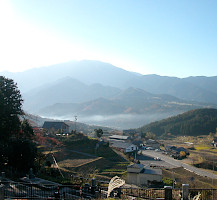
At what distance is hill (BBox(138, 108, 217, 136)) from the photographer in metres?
99.7

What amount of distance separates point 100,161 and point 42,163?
1397 centimetres

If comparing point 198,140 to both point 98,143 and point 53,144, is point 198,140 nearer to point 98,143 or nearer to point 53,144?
point 98,143

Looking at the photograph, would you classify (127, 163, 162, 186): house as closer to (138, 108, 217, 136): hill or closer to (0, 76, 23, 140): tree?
(0, 76, 23, 140): tree

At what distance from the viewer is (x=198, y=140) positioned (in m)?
85.7

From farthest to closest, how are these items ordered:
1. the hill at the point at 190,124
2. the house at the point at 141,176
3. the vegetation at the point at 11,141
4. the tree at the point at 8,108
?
the hill at the point at 190,124
the house at the point at 141,176
the tree at the point at 8,108
the vegetation at the point at 11,141

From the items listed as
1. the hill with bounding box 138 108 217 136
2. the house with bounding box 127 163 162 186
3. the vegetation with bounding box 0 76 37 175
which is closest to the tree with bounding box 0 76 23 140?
the vegetation with bounding box 0 76 37 175

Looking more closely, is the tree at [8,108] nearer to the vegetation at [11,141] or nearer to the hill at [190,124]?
the vegetation at [11,141]

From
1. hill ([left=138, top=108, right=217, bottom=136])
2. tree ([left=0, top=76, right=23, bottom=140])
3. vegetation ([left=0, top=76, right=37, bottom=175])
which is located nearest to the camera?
vegetation ([left=0, top=76, right=37, bottom=175])

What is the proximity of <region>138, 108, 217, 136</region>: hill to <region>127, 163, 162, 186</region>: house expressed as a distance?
76712 millimetres

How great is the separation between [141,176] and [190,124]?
8121cm

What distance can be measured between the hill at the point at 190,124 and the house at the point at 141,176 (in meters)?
76.7

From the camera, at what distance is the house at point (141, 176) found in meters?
27.3

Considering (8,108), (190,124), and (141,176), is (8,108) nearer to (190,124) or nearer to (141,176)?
(141,176)

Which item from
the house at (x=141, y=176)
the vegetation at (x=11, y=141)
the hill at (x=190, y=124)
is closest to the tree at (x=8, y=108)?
the vegetation at (x=11, y=141)
